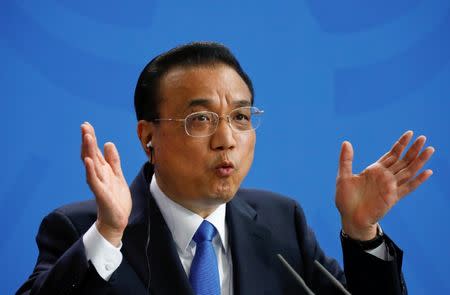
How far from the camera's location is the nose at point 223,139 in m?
1.88

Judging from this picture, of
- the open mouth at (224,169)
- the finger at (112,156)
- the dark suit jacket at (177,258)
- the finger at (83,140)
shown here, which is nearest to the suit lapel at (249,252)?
the dark suit jacket at (177,258)

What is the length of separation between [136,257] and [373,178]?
70 centimetres

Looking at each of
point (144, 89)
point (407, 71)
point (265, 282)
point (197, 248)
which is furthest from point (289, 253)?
point (407, 71)

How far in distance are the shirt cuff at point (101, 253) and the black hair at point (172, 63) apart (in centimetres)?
49

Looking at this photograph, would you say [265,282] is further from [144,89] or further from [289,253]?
[144,89]

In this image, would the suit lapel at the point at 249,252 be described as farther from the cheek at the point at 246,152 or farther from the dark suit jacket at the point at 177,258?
the cheek at the point at 246,152

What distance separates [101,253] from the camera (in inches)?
64.4

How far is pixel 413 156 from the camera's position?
75.6 inches

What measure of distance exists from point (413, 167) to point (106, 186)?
2.81 feet

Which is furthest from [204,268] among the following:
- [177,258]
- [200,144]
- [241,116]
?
[241,116]

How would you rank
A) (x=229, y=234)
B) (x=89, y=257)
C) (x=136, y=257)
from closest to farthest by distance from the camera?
1. (x=89, y=257)
2. (x=136, y=257)
3. (x=229, y=234)

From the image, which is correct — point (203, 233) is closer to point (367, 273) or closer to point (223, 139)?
point (223, 139)

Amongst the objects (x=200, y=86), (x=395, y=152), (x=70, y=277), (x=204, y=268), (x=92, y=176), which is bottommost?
(x=70, y=277)

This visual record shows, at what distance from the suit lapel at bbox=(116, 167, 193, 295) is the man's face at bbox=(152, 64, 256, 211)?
9 centimetres
